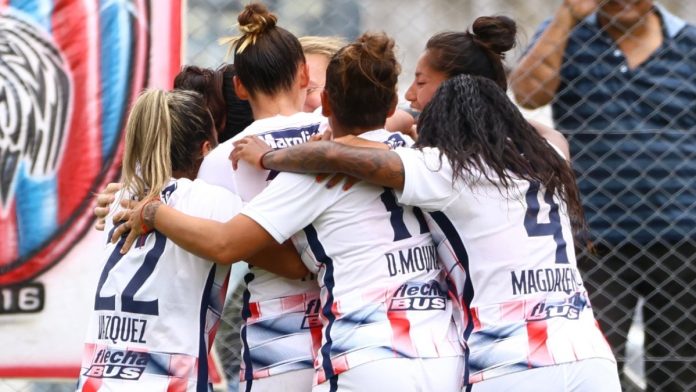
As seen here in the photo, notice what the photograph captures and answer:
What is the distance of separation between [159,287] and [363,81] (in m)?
0.68

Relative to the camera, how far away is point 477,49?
3145 mm

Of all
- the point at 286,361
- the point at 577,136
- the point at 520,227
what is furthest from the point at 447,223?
the point at 577,136

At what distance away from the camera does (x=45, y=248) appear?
178 inches

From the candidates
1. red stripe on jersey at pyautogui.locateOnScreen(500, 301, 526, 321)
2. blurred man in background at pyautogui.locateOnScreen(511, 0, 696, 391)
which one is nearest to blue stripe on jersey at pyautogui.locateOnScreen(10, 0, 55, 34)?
blurred man in background at pyautogui.locateOnScreen(511, 0, 696, 391)

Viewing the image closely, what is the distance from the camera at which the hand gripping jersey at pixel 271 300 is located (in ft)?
9.68

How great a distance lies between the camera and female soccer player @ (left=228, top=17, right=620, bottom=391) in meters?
2.75

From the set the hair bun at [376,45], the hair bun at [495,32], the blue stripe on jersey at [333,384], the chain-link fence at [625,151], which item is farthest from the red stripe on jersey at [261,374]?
the chain-link fence at [625,151]

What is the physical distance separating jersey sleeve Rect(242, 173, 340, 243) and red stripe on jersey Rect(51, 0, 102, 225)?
183 centimetres

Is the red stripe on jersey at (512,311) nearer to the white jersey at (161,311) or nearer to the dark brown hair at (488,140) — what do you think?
the dark brown hair at (488,140)

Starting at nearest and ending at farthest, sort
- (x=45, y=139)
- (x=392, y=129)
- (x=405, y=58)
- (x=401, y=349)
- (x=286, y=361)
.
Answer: (x=401, y=349), (x=286, y=361), (x=392, y=129), (x=45, y=139), (x=405, y=58)

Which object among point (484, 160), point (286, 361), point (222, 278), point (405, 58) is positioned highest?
point (405, 58)

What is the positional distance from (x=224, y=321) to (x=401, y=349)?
77.6 inches

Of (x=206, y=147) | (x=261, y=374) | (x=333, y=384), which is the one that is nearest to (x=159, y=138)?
(x=206, y=147)

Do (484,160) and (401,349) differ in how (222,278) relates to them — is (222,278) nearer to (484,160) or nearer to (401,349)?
(401,349)
